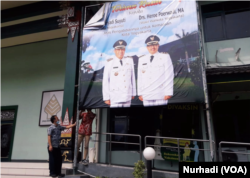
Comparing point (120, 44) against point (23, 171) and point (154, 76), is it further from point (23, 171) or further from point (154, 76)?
point (23, 171)

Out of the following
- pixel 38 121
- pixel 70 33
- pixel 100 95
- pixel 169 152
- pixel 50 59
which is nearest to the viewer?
pixel 100 95

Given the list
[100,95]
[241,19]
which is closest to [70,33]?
[100,95]

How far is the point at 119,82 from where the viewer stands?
20.3 feet

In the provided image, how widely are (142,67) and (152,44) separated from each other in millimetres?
711

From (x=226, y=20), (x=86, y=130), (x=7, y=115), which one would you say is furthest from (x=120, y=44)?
(x=7, y=115)

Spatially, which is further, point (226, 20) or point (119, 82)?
point (226, 20)

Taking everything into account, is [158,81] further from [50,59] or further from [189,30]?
[50,59]

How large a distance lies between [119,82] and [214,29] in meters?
4.12

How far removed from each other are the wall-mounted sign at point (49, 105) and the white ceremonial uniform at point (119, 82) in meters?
3.63

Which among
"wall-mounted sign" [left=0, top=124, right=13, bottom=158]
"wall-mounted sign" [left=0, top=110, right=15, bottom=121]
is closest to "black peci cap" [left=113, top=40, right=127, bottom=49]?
"wall-mounted sign" [left=0, top=110, right=15, bottom=121]

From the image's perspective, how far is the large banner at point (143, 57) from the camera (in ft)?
18.5

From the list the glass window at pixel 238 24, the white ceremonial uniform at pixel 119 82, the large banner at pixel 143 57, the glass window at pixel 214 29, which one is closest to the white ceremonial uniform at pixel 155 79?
the large banner at pixel 143 57

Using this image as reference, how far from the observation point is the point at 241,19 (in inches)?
299

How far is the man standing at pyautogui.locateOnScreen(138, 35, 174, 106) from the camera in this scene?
18.6 ft
